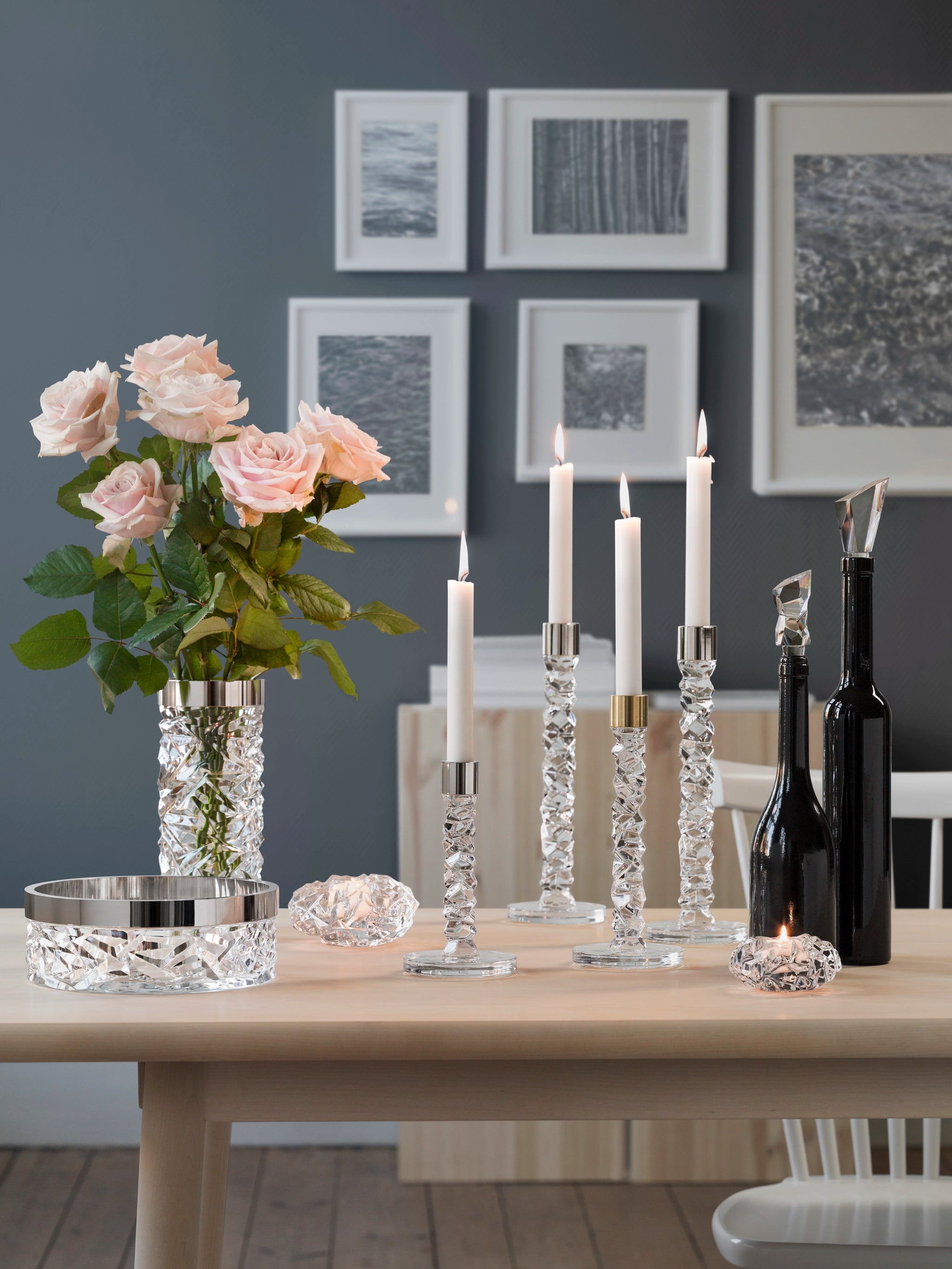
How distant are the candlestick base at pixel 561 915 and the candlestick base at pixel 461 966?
0.74ft

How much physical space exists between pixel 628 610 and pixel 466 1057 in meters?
0.35

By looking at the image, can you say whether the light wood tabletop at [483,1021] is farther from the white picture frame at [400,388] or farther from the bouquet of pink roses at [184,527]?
the white picture frame at [400,388]

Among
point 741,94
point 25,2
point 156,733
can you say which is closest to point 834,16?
point 741,94

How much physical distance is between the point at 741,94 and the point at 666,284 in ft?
1.37

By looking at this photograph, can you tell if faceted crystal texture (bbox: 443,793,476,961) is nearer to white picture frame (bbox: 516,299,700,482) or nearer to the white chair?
the white chair

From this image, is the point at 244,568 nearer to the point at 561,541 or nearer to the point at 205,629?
the point at 205,629

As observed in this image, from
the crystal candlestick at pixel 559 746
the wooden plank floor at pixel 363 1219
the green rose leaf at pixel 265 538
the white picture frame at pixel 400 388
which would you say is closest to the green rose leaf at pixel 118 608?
the green rose leaf at pixel 265 538

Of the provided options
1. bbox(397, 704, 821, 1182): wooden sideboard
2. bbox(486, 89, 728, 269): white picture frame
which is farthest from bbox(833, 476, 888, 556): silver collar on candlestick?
bbox(486, 89, 728, 269): white picture frame

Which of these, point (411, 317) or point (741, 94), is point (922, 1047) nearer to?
point (411, 317)

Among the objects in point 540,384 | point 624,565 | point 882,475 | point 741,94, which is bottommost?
point 624,565

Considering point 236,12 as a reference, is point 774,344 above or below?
below

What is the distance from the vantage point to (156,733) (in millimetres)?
2539

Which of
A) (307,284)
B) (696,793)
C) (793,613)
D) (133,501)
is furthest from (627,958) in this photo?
(307,284)

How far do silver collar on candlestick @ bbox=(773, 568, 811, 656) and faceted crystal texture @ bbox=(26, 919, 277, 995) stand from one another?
0.45 meters
